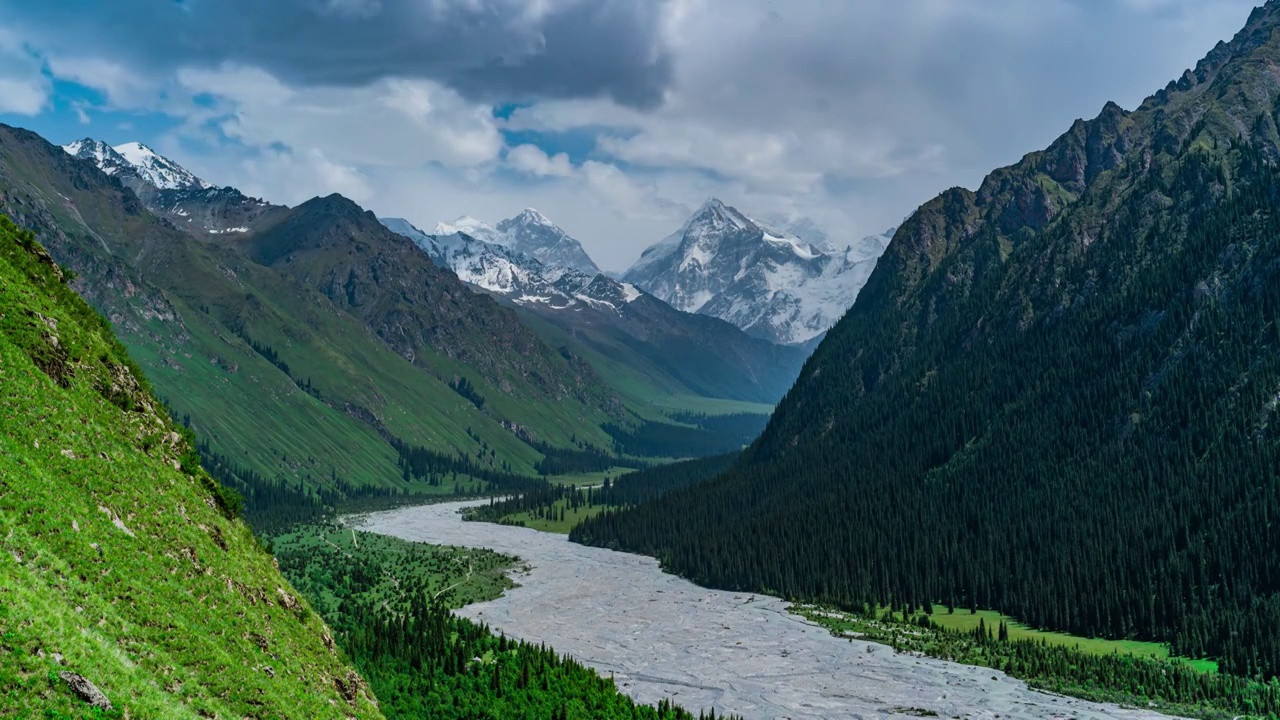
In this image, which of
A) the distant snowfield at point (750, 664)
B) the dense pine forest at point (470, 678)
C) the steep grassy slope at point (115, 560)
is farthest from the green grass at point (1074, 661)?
the steep grassy slope at point (115, 560)

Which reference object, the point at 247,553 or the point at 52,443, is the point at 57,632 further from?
the point at 247,553

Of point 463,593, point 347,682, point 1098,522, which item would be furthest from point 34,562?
point 1098,522

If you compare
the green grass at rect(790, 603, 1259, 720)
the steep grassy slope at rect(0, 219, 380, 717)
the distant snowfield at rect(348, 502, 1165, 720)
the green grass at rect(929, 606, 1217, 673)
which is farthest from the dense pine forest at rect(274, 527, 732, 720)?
the green grass at rect(929, 606, 1217, 673)

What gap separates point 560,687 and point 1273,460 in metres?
144

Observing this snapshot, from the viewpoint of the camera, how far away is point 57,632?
118 feet

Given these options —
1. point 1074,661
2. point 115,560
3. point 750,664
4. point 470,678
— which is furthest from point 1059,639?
point 115,560

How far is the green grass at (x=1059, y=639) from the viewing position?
460 ft

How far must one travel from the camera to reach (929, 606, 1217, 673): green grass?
140m

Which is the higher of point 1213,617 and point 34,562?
point 34,562

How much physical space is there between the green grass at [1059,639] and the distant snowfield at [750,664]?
73.2 feet

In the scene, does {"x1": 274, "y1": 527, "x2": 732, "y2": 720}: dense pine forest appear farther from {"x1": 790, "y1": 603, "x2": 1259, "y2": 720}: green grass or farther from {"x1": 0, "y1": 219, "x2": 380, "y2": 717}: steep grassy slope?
{"x1": 790, "y1": 603, "x2": 1259, "y2": 720}: green grass

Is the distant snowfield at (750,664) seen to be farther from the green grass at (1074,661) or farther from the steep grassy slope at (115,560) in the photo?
the steep grassy slope at (115,560)

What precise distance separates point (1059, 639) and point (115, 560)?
145 m

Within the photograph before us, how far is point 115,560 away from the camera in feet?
160
